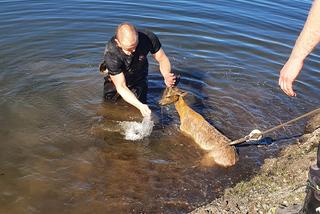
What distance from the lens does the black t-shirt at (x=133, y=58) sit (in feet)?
23.4

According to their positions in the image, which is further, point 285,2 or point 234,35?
point 285,2

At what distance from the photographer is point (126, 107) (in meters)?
8.25

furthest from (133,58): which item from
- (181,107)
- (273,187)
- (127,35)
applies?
(273,187)

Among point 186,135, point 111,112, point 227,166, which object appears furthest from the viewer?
point 111,112

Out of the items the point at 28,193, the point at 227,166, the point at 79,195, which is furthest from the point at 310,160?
the point at 28,193

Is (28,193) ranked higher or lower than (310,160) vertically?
lower

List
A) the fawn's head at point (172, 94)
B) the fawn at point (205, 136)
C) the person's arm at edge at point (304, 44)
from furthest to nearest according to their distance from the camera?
the fawn's head at point (172, 94) < the fawn at point (205, 136) < the person's arm at edge at point (304, 44)

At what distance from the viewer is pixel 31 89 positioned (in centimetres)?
849

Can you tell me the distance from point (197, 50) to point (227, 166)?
4.93m

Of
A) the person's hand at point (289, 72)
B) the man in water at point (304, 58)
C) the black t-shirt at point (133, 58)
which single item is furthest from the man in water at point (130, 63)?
the man in water at point (304, 58)

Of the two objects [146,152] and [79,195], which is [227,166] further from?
[79,195]

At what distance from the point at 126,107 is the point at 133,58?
3.89 feet

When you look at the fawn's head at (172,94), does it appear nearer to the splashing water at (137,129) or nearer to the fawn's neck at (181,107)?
the fawn's neck at (181,107)

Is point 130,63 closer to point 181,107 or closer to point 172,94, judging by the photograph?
point 172,94
